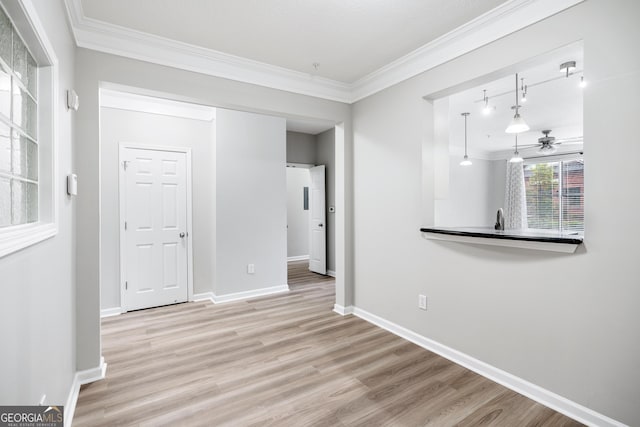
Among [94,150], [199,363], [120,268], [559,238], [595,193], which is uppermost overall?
[94,150]

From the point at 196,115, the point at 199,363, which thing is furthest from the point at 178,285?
the point at 196,115

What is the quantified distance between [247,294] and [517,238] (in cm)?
337

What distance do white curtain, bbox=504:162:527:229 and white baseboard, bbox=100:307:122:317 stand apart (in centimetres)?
857

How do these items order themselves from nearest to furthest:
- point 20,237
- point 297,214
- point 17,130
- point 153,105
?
1. point 20,237
2. point 17,130
3. point 153,105
4. point 297,214

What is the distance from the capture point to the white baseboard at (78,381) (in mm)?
1855

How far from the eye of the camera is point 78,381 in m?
2.22

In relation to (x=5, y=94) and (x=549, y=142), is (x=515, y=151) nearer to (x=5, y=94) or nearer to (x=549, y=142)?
(x=549, y=142)

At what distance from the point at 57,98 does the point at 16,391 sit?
1.39 metres

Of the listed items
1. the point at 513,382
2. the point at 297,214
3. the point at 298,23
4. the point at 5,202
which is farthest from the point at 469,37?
the point at 297,214

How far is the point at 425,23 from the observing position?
7.78ft

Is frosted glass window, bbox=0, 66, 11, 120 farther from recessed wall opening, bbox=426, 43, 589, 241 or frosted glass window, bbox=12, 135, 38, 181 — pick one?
recessed wall opening, bbox=426, 43, 589, 241

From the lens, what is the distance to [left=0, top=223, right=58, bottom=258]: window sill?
3.14ft

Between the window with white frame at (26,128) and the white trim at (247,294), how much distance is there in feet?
9.11

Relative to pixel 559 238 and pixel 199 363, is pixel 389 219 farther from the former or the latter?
pixel 199 363
